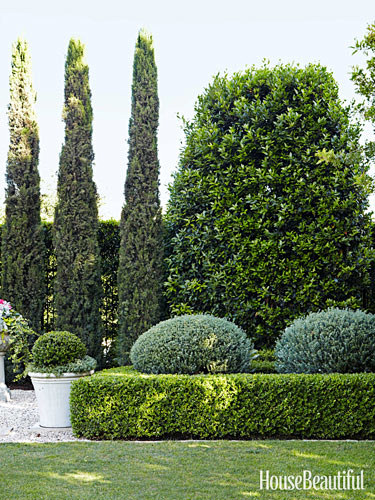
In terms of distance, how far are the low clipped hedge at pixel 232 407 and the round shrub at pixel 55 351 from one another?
36.1 inches

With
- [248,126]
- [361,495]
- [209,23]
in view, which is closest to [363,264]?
[248,126]

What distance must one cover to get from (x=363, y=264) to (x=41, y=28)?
23.9 feet

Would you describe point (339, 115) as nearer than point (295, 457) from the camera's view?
No

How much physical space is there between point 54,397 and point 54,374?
0.88 ft

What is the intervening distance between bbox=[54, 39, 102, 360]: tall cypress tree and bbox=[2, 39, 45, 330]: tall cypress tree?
52 centimetres

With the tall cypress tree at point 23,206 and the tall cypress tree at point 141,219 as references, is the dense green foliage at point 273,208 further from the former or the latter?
the tall cypress tree at point 23,206

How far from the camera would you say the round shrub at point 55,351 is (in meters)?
6.00

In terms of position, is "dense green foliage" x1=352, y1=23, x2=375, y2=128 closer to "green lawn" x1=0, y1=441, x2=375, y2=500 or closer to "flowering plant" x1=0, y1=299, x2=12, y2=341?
"green lawn" x1=0, y1=441, x2=375, y2=500

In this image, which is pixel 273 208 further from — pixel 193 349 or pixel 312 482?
pixel 312 482

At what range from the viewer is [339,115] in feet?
24.1

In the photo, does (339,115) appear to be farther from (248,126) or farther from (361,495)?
(361,495)

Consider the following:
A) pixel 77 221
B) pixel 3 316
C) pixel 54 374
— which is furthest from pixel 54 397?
pixel 77 221

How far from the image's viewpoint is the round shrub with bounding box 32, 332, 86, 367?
19.7 feet

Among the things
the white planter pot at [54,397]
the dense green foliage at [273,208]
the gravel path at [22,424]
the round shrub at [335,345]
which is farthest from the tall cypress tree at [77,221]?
the round shrub at [335,345]
